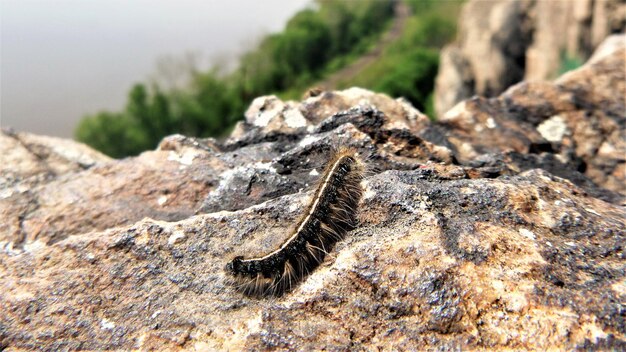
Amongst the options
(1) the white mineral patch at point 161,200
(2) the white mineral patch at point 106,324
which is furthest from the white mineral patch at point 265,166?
(2) the white mineral patch at point 106,324

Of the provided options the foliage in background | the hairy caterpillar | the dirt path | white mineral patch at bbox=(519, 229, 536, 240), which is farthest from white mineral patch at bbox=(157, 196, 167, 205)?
the dirt path

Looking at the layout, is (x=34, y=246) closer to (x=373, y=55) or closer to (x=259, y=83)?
(x=259, y=83)

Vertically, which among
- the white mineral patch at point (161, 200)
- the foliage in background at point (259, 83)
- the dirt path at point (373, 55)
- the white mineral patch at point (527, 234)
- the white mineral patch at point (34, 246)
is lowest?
the dirt path at point (373, 55)

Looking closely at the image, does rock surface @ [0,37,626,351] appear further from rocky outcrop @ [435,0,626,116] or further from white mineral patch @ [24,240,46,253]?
rocky outcrop @ [435,0,626,116]

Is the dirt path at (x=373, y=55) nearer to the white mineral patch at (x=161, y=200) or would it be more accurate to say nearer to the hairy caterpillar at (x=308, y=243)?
the white mineral patch at (x=161, y=200)

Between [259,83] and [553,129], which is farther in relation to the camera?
[259,83]

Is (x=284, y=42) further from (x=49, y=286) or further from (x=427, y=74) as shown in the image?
(x=49, y=286)

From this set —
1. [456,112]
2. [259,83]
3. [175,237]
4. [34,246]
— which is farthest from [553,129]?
[259,83]
